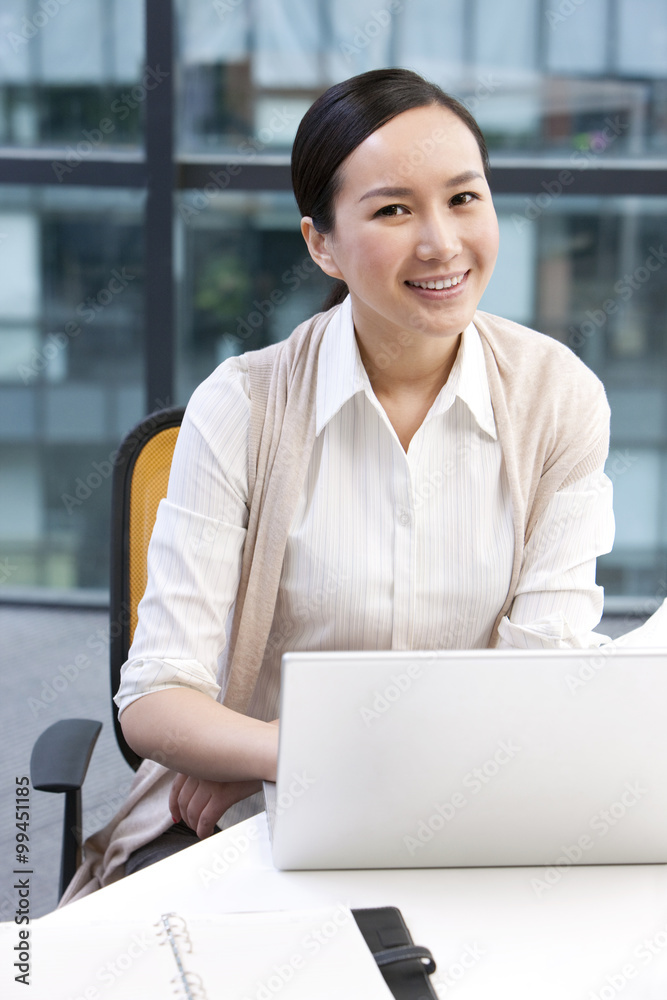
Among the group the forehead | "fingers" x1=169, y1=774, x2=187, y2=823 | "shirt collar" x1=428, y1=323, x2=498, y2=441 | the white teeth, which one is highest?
the forehead

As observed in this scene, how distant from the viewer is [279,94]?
3.00 meters

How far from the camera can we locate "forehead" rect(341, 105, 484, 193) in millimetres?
1076

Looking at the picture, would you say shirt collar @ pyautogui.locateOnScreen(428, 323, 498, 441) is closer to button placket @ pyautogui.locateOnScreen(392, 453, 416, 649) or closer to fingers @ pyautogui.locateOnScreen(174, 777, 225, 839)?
button placket @ pyautogui.locateOnScreen(392, 453, 416, 649)

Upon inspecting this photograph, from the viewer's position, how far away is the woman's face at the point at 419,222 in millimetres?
1078

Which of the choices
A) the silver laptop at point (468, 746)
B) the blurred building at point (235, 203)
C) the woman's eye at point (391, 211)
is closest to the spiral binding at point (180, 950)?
the silver laptop at point (468, 746)

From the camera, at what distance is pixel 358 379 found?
1.19 meters

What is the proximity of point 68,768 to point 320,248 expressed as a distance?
2.44ft

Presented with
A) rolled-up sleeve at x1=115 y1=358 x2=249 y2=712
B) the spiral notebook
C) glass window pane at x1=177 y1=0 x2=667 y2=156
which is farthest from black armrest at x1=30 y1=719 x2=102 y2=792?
glass window pane at x1=177 y1=0 x2=667 y2=156

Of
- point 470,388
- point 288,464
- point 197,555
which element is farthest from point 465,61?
point 197,555

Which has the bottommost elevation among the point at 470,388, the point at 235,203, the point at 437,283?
the point at 470,388

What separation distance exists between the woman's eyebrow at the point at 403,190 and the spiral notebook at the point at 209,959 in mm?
775

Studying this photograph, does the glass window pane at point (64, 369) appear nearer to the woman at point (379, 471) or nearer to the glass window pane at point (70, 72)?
the glass window pane at point (70, 72)

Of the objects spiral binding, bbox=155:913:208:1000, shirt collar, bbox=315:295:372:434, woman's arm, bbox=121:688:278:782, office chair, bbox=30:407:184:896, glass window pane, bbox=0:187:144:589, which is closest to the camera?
spiral binding, bbox=155:913:208:1000

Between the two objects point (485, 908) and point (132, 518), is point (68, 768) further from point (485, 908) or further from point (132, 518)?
point (485, 908)
